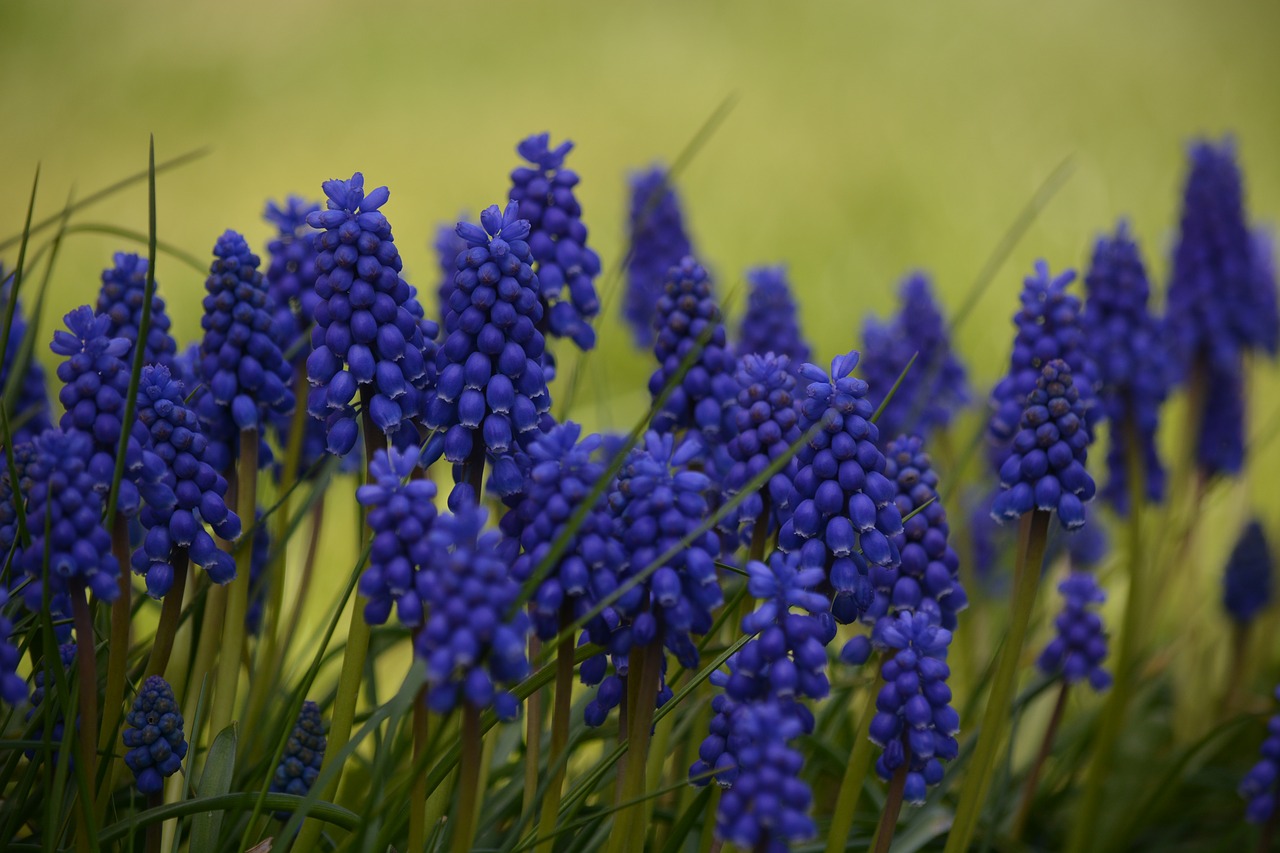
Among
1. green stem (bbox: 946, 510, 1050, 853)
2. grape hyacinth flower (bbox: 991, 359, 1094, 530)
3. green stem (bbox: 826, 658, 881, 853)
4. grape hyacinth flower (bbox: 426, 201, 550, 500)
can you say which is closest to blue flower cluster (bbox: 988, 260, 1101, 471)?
grape hyacinth flower (bbox: 991, 359, 1094, 530)

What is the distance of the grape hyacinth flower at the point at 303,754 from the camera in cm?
279

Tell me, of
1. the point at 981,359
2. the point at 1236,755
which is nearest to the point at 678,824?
the point at 1236,755

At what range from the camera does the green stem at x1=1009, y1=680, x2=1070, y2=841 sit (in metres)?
3.42

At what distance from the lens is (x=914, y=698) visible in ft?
7.97

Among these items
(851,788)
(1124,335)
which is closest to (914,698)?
(851,788)

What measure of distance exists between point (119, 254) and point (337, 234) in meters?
0.97

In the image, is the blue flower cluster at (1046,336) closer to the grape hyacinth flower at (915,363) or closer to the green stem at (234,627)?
the grape hyacinth flower at (915,363)

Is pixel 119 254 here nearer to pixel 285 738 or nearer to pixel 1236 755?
pixel 285 738

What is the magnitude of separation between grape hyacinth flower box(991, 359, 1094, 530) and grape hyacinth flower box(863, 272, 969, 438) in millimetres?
1422

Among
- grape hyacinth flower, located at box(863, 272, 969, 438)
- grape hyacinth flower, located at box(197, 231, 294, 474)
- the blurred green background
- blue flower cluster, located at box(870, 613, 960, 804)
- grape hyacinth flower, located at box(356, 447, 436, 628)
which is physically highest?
the blurred green background

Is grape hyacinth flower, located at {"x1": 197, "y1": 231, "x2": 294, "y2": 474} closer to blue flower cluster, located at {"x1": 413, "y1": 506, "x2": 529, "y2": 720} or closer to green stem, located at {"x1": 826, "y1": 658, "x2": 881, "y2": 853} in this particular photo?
blue flower cluster, located at {"x1": 413, "y1": 506, "x2": 529, "y2": 720}

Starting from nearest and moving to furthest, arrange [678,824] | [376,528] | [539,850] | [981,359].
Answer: [376,528]
[539,850]
[678,824]
[981,359]

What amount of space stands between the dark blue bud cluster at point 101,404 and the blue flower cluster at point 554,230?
2.86 ft

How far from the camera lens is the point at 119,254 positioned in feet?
10.1
